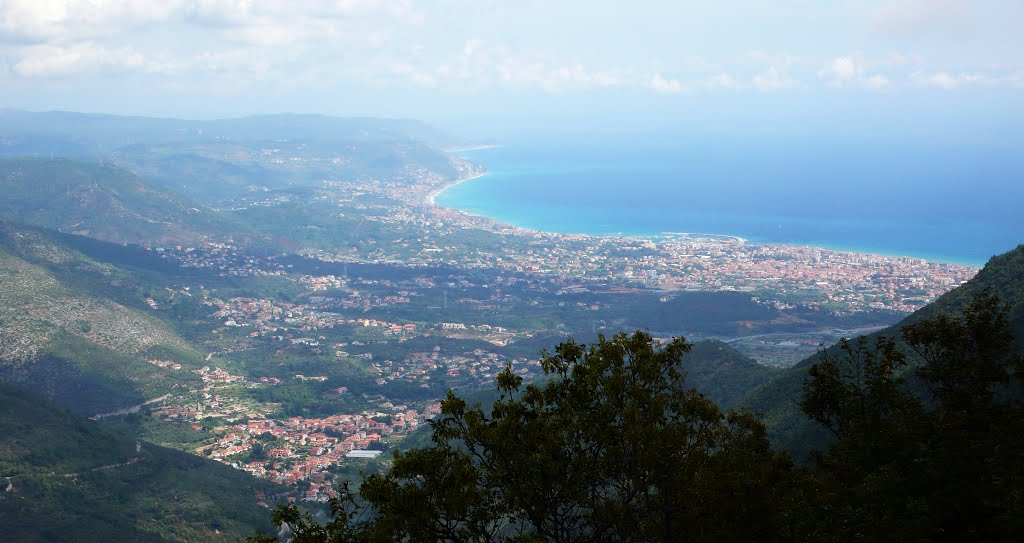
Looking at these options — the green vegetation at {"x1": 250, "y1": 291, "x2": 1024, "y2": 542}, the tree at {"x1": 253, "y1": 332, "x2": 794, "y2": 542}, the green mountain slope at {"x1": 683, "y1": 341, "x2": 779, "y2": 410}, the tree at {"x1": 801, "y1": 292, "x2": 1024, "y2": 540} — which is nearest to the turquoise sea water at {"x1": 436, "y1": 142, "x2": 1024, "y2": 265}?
the green mountain slope at {"x1": 683, "y1": 341, "x2": 779, "y2": 410}

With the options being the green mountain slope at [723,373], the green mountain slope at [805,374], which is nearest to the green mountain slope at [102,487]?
the green mountain slope at [805,374]

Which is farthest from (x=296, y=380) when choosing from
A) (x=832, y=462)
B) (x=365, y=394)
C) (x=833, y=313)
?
(x=832, y=462)

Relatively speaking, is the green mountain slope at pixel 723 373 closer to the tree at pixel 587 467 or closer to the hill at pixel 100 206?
the tree at pixel 587 467

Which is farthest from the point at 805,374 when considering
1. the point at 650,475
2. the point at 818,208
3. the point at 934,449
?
the point at 818,208

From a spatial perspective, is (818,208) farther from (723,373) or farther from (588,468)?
(588,468)

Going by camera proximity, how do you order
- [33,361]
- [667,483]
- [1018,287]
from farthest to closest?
[33,361], [1018,287], [667,483]

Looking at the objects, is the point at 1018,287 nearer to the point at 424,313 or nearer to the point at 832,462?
the point at 832,462
